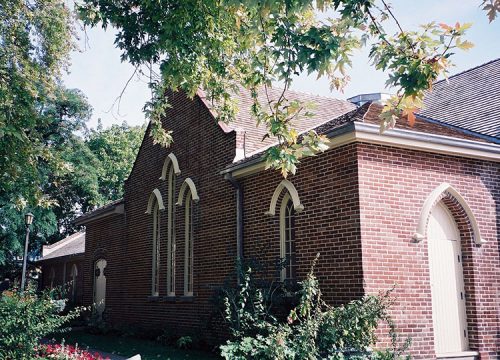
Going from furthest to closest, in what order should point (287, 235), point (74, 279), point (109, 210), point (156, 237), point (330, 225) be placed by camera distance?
point (74, 279) < point (109, 210) < point (156, 237) < point (287, 235) < point (330, 225)

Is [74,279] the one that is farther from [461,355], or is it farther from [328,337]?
[461,355]

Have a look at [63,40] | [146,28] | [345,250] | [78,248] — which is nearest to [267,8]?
[146,28]

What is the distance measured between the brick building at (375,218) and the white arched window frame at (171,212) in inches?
33.0

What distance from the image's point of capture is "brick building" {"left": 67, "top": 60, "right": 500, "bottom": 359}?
984 cm

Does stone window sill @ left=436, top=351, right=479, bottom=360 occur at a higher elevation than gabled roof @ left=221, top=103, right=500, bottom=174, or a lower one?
lower

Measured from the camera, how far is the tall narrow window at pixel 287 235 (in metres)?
11.5

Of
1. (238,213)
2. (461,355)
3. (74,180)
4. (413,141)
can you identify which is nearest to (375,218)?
(413,141)

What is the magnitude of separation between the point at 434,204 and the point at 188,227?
7.57 metres

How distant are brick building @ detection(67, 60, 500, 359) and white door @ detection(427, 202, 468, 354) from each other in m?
0.02

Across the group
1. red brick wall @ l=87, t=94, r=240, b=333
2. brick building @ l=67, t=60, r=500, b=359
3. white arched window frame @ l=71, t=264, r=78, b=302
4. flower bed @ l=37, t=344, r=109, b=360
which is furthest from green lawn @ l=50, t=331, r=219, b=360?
white arched window frame @ l=71, t=264, r=78, b=302

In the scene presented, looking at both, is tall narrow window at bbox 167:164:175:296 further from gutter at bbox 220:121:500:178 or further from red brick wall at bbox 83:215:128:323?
gutter at bbox 220:121:500:178

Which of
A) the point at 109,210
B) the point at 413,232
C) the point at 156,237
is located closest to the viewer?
the point at 413,232

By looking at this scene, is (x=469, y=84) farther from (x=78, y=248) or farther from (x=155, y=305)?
(x=78, y=248)

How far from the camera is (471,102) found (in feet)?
50.9
